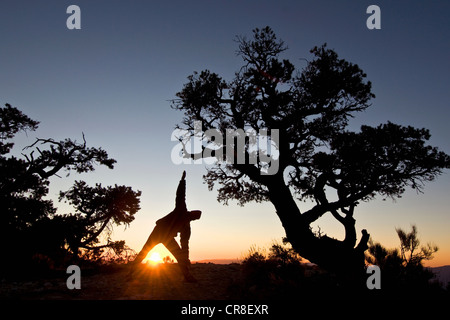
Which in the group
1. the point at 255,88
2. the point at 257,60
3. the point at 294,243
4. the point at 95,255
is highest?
the point at 257,60

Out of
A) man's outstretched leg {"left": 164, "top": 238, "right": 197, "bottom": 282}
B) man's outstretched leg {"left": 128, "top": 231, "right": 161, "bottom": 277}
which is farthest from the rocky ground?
man's outstretched leg {"left": 128, "top": 231, "right": 161, "bottom": 277}

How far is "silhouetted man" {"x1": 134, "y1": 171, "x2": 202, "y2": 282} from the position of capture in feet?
31.6

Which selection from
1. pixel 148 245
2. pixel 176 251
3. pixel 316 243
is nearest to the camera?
pixel 176 251

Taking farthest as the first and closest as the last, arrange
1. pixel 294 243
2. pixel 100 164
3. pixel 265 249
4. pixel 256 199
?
pixel 100 164 → pixel 256 199 → pixel 265 249 → pixel 294 243

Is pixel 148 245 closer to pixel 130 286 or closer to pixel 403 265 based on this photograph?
pixel 130 286

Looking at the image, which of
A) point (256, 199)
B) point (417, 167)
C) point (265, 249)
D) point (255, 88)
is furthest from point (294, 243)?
point (255, 88)

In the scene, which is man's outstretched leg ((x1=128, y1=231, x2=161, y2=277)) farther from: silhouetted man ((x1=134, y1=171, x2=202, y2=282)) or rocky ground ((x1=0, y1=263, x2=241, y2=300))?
rocky ground ((x1=0, y1=263, x2=241, y2=300))

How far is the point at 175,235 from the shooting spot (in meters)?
9.73

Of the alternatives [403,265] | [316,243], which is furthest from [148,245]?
[403,265]

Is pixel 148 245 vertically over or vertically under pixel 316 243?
over
